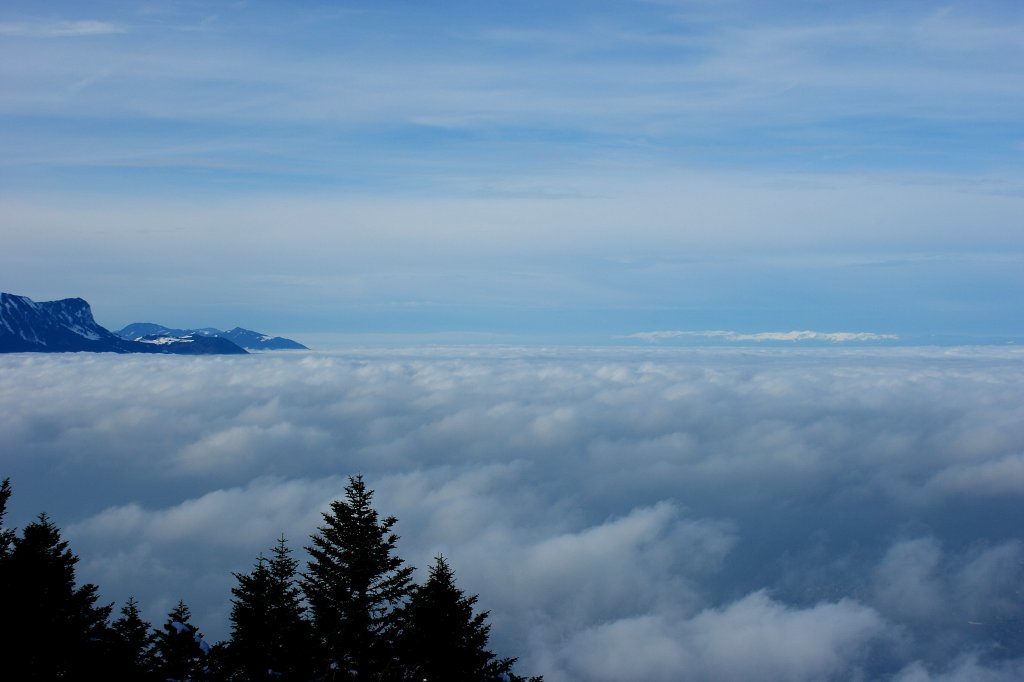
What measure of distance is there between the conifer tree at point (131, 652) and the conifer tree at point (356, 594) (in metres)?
8.75

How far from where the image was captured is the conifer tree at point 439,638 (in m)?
27.6

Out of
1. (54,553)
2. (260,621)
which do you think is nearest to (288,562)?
(260,621)

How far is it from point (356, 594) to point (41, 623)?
45.2 feet

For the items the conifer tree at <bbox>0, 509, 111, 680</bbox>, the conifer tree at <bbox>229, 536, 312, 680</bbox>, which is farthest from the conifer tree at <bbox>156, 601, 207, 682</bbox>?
the conifer tree at <bbox>0, 509, 111, 680</bbox>

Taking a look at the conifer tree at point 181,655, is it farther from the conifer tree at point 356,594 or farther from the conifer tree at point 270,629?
the conifer tree at point 356,594

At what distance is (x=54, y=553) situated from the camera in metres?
36.8

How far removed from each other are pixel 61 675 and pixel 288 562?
920cm

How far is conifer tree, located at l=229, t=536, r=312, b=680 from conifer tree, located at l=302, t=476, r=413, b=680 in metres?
1.44

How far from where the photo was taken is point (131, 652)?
3123 centimetres

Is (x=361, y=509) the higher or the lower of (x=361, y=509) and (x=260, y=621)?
the higher

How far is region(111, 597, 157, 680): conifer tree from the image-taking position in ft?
100

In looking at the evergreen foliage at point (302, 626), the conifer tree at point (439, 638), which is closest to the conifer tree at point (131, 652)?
the evergreen foliage at point (302, 626)

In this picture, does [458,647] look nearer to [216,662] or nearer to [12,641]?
[216,662]

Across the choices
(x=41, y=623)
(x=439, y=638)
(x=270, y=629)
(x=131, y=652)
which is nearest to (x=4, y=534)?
(x=41, y=623)
